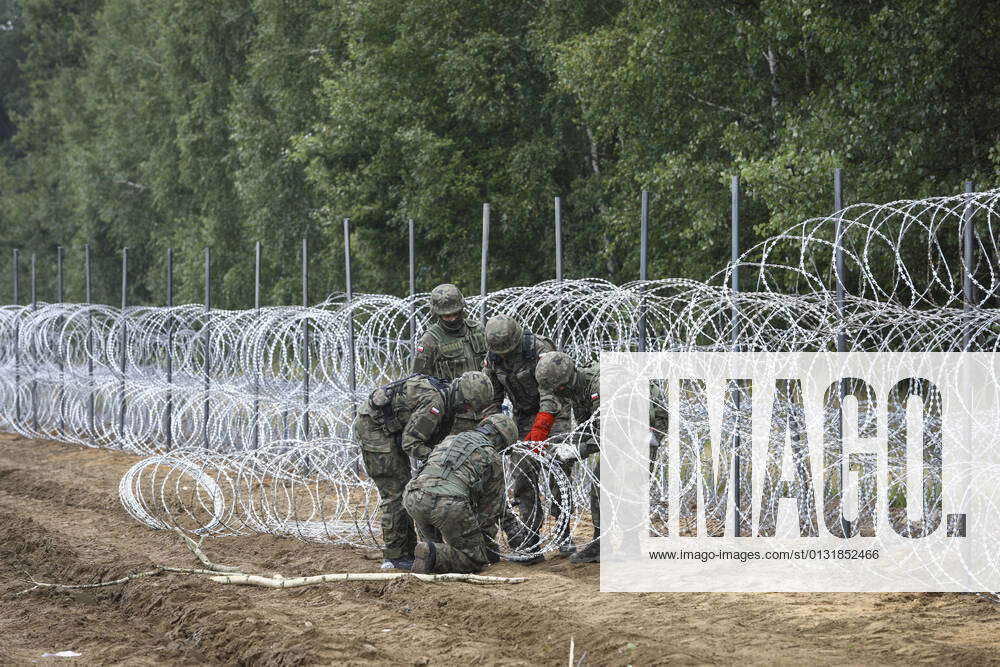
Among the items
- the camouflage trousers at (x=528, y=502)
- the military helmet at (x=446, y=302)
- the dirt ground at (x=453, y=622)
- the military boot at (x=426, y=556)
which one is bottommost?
the dirt ground at (x=453, y=622)

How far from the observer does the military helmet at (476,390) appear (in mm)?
8750

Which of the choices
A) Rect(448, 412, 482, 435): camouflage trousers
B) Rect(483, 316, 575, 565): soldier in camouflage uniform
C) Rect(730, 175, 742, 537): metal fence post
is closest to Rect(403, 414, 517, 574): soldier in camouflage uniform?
Rect(448, 412, 482, 435): camouflage trousers

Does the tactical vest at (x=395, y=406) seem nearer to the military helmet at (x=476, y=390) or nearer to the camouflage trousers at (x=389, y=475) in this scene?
the camouflage trousers at (x=389, y=475)

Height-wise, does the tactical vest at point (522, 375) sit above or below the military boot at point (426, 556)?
above

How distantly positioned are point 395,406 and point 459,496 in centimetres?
96

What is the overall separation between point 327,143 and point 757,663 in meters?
23.7

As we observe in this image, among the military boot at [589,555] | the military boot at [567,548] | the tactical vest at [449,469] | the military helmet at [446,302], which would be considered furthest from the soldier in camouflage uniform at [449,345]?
the military boot at [589,555]

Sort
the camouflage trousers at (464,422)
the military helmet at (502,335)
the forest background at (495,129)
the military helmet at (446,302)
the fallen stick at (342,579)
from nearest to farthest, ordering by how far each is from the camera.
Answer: the fallen stick at (342,579) < the camouflage trousers at (464,422) < the military helmet at (502,335) < the military helmet at (446,302) < the forest background at (495,129)

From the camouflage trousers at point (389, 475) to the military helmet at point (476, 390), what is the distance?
0.75 metres

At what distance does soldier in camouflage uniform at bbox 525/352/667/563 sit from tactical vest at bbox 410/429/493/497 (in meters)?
0.60

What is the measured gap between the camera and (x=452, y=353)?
1014 cm

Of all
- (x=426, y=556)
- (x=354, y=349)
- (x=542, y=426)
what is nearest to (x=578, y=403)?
(x=542, y=426)

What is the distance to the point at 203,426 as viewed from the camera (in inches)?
615

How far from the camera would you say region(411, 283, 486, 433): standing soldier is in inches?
395
